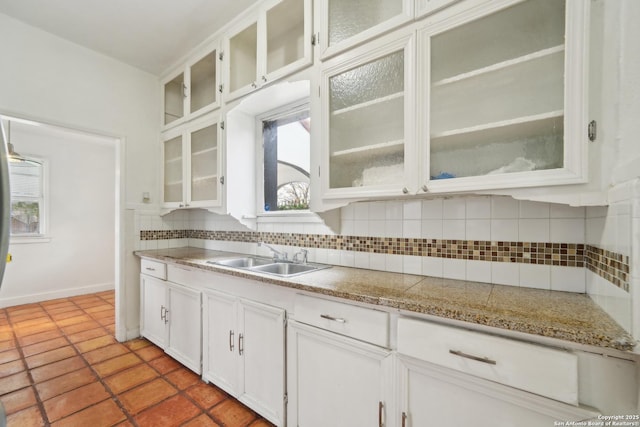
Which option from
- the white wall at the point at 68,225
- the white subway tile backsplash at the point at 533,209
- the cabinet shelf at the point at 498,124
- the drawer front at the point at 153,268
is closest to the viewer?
the cabinet shelf at the point at 498,124

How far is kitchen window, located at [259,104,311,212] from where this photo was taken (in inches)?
87.6

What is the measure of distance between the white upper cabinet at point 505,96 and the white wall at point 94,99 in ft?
Result: 8.84

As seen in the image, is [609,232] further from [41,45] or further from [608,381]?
[41,45]

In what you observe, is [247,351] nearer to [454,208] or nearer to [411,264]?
[411,264]

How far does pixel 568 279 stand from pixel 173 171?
10.1ft

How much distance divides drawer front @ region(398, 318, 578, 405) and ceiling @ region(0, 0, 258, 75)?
228 centimetres

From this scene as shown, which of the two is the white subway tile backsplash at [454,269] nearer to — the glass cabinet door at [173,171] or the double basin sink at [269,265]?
the double basin sink at [269,265]

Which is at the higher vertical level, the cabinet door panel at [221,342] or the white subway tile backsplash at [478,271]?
the white subway tile backsplash at [478,271]

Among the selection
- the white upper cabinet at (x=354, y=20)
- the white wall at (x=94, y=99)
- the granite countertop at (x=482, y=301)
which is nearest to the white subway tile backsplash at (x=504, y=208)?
the granite countertop at (x=482, y=301)

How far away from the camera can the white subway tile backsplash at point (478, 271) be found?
1.35 metres

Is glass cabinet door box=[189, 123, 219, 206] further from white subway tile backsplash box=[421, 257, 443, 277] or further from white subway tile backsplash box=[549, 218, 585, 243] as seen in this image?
white subway tile backsplash box=[549, 218, 585, 243]

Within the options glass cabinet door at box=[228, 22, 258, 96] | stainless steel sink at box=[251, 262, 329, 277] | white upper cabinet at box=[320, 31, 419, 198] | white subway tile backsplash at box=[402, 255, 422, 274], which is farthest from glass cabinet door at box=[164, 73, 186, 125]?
white subway tile backsplash at box=[402, 255, 422, 274]

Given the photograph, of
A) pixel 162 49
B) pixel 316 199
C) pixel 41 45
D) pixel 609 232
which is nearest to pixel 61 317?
pixel 41 45

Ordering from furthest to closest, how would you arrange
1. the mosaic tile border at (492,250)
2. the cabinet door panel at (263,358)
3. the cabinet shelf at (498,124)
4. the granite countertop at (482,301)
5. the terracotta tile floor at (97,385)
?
the terracotta tile floor at (97,385) → the cabinet door panel at (263,358) → the cabinet shelf at (498,124) → the mosaic tile border at (492,250) → the granite countertop at (482,301)
